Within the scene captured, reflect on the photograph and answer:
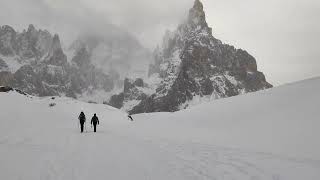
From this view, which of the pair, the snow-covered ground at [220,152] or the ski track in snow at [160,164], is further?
the snow-covered ground at [220,152]

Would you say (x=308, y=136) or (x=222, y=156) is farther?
(x=308, y=136)

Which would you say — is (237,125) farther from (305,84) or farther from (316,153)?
(316,153)

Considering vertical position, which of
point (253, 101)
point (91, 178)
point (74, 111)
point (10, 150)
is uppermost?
point (74, 111)

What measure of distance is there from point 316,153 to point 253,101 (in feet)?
64.9

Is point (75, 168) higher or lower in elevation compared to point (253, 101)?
lower

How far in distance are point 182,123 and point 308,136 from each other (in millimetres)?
20364

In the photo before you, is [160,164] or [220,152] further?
[220,152]

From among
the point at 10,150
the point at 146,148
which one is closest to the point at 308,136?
the point at 146,148

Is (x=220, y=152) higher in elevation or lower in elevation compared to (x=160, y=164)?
higher

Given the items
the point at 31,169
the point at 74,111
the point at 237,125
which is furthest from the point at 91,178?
the point at 74,111

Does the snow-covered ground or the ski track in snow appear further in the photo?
the snow-covered ground

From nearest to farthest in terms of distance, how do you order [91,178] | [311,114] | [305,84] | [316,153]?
1. [91,178]
2. [316,153]
3. [311,114]
4. [305,84]

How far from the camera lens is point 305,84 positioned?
112ft

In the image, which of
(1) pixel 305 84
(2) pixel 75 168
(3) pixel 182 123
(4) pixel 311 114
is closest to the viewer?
(2) pixel 75 168
